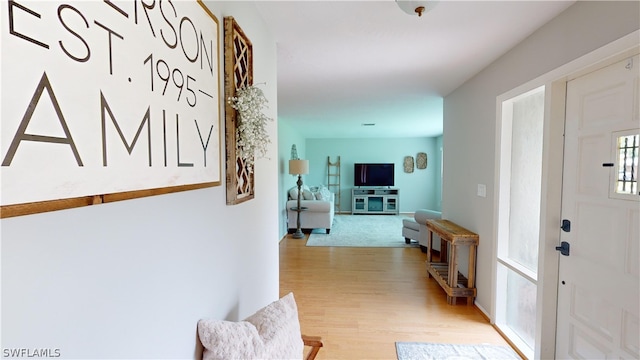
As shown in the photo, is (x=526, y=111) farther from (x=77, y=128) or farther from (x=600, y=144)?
(x=77, y=128)

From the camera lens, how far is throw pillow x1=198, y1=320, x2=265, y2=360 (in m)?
0.97

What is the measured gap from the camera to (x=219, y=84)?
3.72 ft

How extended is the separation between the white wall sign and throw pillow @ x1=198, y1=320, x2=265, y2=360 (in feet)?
1.74

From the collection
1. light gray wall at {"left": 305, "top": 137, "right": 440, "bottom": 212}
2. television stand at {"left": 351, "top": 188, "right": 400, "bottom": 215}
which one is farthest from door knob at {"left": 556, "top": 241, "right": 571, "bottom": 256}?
light gray wall at {"left": 305, "top": 137, "right": 440, "bottom": 212}

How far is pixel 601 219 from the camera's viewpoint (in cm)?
154

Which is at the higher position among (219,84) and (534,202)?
(219,84)

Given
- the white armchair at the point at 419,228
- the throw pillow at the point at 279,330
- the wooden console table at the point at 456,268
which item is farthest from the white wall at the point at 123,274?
the white armchair at the point at 419,228

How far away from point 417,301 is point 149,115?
9.67 feet

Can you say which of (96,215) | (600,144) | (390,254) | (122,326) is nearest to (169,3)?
(96,215)

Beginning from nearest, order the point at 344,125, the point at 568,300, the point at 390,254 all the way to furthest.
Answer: the point at 568,300, the point at 390,254, the point at 344,125

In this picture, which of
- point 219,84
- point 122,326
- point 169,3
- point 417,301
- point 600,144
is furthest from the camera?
point 417,301

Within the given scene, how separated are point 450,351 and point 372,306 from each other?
0.82 metres

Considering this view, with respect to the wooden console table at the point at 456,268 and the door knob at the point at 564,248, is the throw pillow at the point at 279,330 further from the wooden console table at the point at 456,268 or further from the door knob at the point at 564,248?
the wooden console table at the point at 456,268

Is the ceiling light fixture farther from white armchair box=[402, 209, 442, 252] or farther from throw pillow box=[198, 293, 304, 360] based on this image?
white armchair box=[402, 209, 442, 252]
